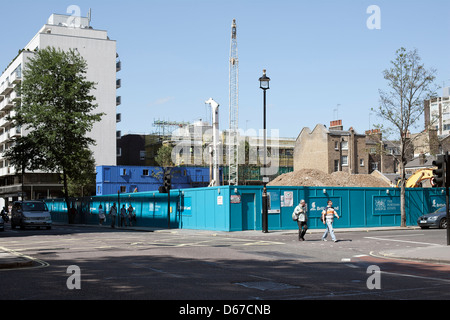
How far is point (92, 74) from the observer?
8250cm

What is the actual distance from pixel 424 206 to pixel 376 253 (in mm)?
22281

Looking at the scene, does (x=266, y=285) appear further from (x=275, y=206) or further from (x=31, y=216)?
(x=31, y=216)

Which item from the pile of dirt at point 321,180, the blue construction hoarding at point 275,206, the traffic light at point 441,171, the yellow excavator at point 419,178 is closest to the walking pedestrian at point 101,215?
the blue construction hoarding at point 275,206

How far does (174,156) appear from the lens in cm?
9544

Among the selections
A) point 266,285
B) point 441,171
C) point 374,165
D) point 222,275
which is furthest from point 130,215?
point 374,165

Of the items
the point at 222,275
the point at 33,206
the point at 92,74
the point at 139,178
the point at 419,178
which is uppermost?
the point at 92,74

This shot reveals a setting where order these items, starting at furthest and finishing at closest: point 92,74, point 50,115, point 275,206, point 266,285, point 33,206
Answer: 1. point 92,74
2. point 50,115
3. point 33,206
4. point 275,206
5. point 266,285

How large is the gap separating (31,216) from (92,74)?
5069cm

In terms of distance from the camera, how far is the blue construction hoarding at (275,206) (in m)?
30.8

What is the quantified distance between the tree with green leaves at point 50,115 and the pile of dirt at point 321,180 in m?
21.6

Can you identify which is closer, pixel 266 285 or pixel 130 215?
pixel 266 285
